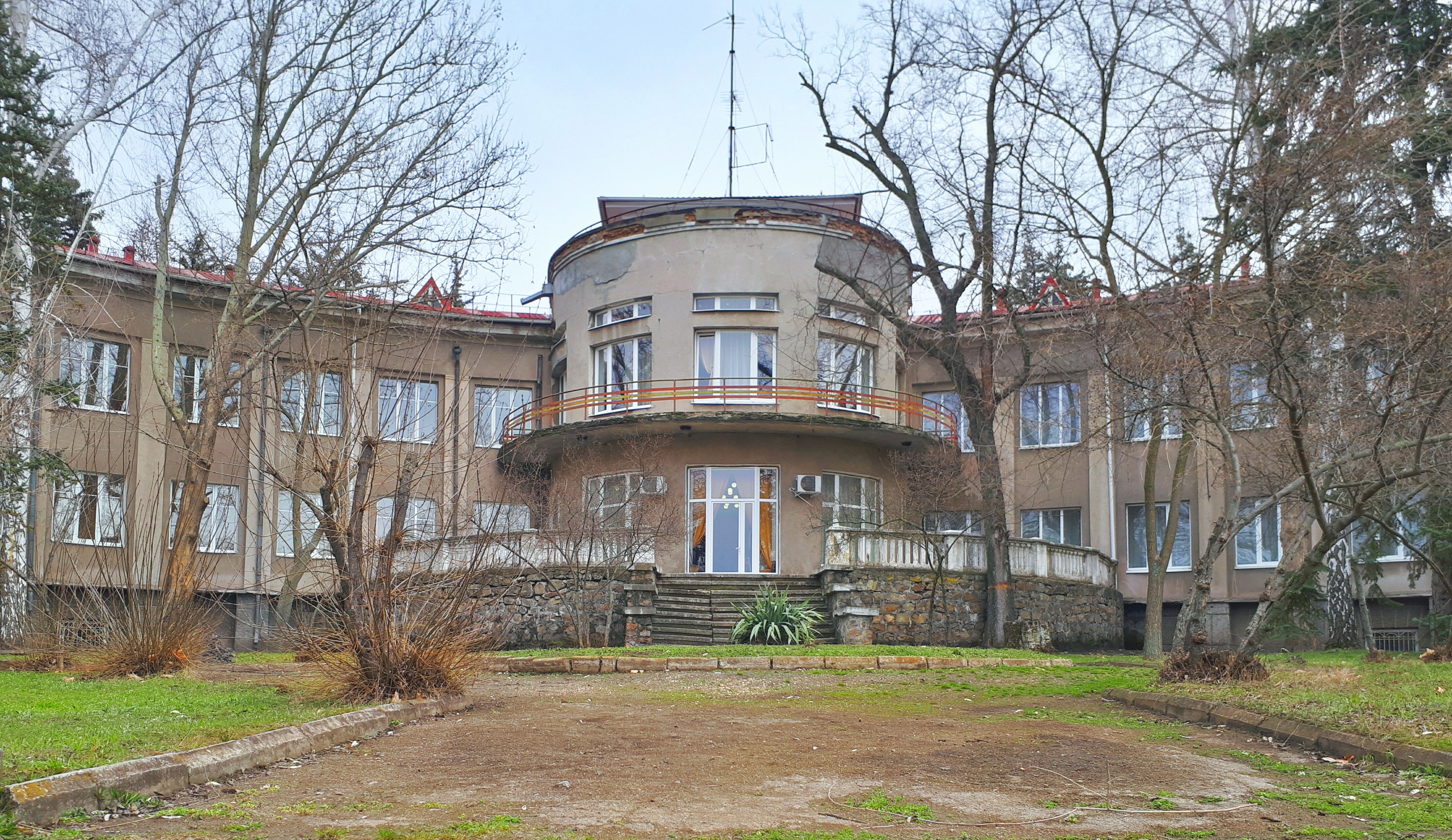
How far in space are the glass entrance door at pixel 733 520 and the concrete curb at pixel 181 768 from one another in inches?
708

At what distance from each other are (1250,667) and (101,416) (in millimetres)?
24835

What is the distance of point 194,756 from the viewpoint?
6770 mm

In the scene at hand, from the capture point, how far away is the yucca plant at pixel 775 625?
21625 millimetres

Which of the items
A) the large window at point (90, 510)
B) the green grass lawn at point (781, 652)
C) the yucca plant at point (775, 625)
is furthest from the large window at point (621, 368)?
the large window at point (90, 510)

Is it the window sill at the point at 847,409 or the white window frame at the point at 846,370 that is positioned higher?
the white window frame at the point at 846,370

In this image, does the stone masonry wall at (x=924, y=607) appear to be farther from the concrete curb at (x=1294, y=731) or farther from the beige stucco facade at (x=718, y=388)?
the concrete curb at (x=1294, y=731)

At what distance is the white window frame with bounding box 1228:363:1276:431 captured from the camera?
525 inches

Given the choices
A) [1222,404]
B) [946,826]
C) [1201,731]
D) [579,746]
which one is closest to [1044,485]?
[1222,404]

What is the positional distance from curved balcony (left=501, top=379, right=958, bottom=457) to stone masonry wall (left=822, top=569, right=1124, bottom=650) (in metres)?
4.49

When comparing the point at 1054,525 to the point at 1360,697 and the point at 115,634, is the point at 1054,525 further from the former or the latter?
the point at 115,634

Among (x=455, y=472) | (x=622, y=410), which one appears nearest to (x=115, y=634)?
(x=455, y=472)

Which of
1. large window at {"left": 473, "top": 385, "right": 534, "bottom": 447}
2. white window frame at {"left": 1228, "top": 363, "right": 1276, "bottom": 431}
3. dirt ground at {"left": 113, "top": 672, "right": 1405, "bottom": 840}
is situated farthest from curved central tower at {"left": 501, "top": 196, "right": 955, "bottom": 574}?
dirt ground at {"left": 113, "top": 672, "right": 1405, "bottom": 840}

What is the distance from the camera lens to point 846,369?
2920cm

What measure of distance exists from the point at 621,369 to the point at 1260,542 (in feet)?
52.1
